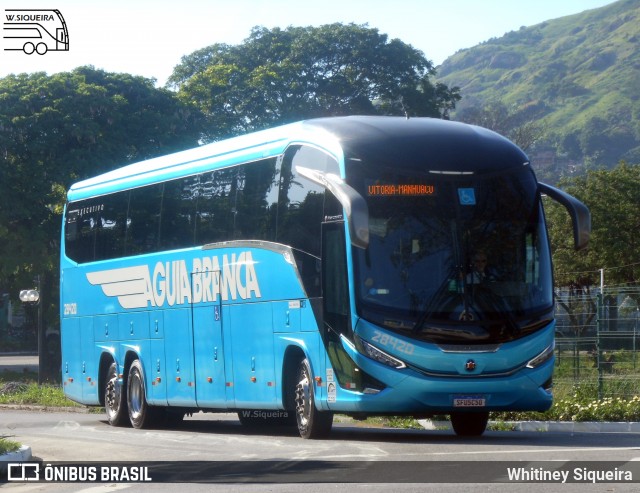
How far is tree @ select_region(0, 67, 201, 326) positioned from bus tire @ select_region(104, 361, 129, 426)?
44.6 ft

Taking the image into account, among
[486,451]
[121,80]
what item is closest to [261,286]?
[486,451]

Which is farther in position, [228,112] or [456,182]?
[228,112]

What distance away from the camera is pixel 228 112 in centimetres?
Result: 6291

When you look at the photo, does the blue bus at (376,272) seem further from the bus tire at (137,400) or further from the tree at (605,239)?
the tree at (605,239)

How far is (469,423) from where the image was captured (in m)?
17.2

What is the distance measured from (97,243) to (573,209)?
983cm

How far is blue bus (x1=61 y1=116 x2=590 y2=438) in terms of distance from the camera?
50.0 feet

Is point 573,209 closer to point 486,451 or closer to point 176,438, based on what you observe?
point 486,451

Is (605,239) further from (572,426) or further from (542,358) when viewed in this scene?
(542,358)

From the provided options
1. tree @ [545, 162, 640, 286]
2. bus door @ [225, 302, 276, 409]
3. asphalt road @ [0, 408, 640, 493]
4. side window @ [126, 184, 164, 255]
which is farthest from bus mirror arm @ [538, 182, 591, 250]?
tree @ [545, 162, 640, 286]

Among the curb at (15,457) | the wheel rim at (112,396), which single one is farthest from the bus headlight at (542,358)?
the wheel rim at (112,396)

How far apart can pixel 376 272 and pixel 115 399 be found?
906 cm

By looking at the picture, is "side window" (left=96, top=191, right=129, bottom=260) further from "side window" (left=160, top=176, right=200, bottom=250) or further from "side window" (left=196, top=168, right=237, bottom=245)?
"side window" (left=196, top=168, right=237, bottom=245)

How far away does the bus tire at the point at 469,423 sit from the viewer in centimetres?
1714
